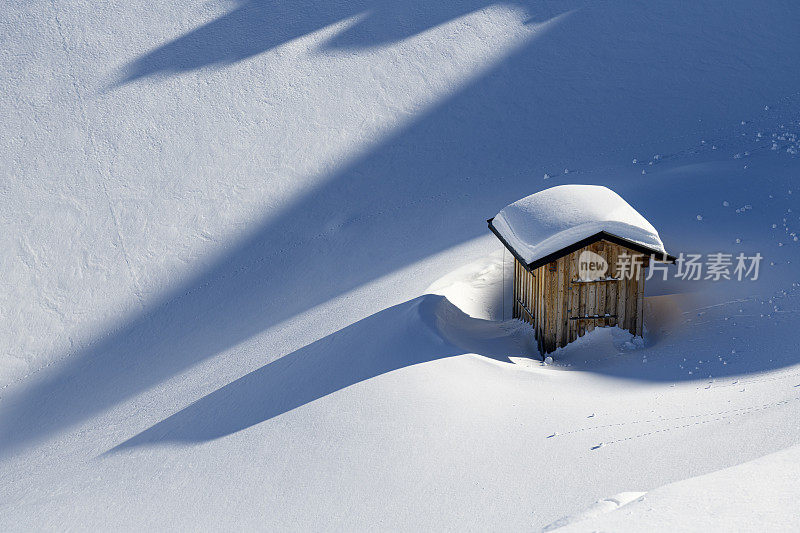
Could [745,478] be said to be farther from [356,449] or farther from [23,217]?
[23,217]

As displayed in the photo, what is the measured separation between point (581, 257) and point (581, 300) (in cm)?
52

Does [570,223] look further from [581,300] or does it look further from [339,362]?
[339,362]

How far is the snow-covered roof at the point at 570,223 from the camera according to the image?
8.12 m

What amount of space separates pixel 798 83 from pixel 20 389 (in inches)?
582

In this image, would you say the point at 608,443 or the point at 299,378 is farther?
the point at 299,378

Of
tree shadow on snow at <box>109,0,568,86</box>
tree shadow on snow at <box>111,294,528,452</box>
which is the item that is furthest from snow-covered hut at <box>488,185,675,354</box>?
tree shadow on snow at <box>109,0,568,86</box>

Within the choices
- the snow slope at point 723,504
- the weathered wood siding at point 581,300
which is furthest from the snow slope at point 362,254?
the snow slope at point 723,504

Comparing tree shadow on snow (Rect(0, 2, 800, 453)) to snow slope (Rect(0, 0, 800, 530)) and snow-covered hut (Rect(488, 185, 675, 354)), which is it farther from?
snow-covered hut (Rect(488, 185, 675, 354))

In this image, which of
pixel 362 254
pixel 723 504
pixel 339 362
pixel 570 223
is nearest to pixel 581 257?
pixel 570 223

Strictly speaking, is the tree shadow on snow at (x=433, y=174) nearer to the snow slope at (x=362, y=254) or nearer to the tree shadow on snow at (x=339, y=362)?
Answer: the snow slope at (x=362, y=254)

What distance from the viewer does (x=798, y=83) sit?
15.4 meters

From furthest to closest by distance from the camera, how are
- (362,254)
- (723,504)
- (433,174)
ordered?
(433,174) < (362,254) < (723,504)

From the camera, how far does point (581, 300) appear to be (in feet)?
28.2

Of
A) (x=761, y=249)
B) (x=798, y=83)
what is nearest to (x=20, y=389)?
(x=761, y=249)
